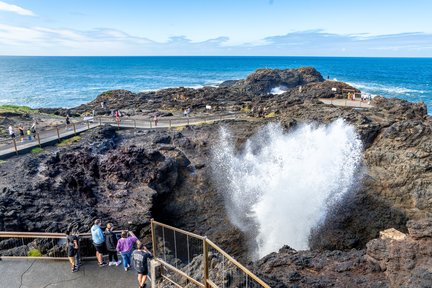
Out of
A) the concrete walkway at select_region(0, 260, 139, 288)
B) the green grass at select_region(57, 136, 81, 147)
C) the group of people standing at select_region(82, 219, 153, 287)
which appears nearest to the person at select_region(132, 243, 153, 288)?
the group of people standing at select_region(82, 219, 153, 287)

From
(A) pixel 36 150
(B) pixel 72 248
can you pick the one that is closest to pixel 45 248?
(B) pixel 72 248

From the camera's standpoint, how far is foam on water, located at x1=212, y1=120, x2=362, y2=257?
18.7 meters

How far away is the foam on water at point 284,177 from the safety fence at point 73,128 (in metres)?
8.97

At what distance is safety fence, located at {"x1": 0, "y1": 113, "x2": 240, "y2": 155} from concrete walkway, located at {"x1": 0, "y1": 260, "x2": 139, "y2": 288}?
16.1 meters

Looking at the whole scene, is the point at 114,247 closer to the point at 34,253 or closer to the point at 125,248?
the point at 125,248

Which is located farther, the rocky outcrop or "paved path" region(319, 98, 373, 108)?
"paved path" region(319, 98, 373, 108)

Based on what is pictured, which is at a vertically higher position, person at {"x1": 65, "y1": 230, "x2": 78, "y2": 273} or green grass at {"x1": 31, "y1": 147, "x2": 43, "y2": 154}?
person at {"x1": 65, "y1": 230, "x2": 78, "y2": 273}

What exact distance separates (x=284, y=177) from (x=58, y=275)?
15994 millimetres

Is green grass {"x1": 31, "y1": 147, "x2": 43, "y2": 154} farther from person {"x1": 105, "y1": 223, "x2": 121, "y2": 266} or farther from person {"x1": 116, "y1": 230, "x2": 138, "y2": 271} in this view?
person {"x1": 116, "y1": 230, "x2": 138, "y2": 271}

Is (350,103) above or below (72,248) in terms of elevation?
above

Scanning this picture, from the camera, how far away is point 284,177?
2225 centimetres

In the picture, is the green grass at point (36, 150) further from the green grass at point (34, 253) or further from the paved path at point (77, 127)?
the green grass at point (34, 253)

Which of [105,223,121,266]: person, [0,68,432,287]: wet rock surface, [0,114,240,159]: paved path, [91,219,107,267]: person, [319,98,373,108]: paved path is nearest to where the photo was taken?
[105,223,121,266]: person

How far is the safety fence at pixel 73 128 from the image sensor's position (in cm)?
2433
